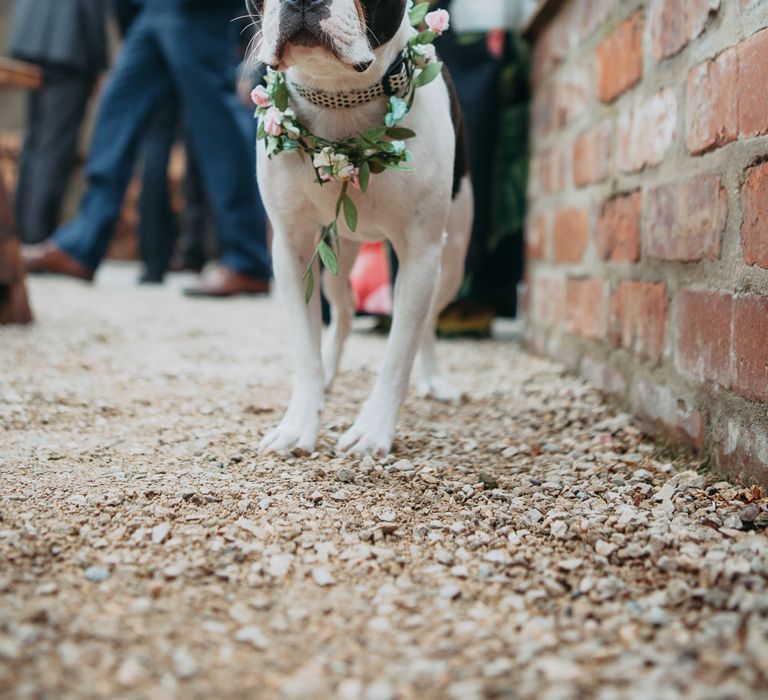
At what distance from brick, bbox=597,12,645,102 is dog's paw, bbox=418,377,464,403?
0.79 meters

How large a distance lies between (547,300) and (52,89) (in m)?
3.41

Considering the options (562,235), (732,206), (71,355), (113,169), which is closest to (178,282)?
(113,169)

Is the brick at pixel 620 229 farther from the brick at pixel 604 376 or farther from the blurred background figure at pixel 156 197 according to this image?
the blurred background figure at pixel 156 197

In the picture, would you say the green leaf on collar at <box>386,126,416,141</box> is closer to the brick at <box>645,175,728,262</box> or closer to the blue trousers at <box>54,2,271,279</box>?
the brick at <box>645,175,728,262</box>

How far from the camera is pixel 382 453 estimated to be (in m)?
1.54

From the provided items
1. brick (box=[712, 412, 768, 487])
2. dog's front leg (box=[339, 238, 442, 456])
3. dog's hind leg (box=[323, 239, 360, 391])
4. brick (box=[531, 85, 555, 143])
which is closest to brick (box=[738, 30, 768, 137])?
brick (box=[712, 412, 768, 487])

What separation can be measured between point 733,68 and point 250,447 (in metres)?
1.03

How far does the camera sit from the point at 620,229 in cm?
197

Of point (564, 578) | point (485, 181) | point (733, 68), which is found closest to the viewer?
point (564, 578)

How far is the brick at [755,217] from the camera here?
1.28m

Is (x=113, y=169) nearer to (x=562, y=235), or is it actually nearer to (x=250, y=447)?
(x=562, y=235)

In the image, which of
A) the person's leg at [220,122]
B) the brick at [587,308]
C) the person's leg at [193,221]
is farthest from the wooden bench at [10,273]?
the person's leg at [193,221]

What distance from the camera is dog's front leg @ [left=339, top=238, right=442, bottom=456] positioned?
1.54 meters

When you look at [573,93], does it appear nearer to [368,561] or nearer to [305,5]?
[305,5]
